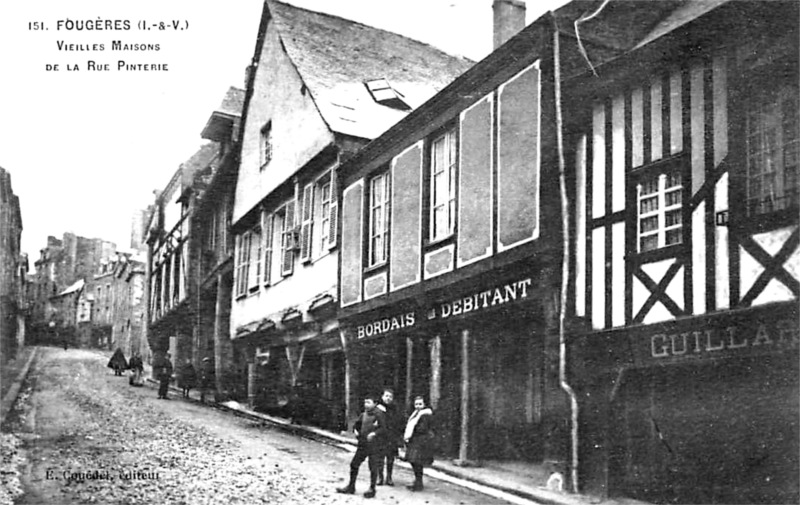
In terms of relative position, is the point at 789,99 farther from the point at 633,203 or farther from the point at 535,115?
the point at 535,115

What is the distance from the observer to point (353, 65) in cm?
1708

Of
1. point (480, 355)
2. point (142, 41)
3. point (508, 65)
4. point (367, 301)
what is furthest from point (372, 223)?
point (142, 41)

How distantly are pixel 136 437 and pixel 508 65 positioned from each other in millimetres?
7015

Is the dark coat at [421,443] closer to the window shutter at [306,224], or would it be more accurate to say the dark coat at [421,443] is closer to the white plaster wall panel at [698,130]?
the white plaster wall panel at [698,130]

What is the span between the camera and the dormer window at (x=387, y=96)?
16.3 m

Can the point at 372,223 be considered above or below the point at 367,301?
above

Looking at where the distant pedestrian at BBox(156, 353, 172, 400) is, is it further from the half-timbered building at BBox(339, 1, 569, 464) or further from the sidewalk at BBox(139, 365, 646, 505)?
the half-timbered building at BBox(339, 1, 569, 464)

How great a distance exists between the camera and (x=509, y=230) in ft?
35.5

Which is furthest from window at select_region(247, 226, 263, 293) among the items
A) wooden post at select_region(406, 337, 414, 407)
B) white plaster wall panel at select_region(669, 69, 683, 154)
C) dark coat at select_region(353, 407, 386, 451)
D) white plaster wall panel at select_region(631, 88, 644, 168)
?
white plaster wall panel at select_region(669, 69, 683, 154)

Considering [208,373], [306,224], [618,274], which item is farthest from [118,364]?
[618,274]

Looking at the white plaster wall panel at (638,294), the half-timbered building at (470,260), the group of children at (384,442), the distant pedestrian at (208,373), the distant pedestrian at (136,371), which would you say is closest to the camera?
the white plaster wall panel at (638,294)

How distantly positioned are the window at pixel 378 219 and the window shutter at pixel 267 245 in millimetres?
5001

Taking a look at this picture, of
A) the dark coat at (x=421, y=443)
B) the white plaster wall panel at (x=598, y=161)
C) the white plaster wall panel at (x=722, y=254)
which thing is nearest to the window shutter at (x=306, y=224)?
the dark coat at (x=421, y=443)

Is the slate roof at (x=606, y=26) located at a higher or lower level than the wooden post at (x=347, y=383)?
higher
